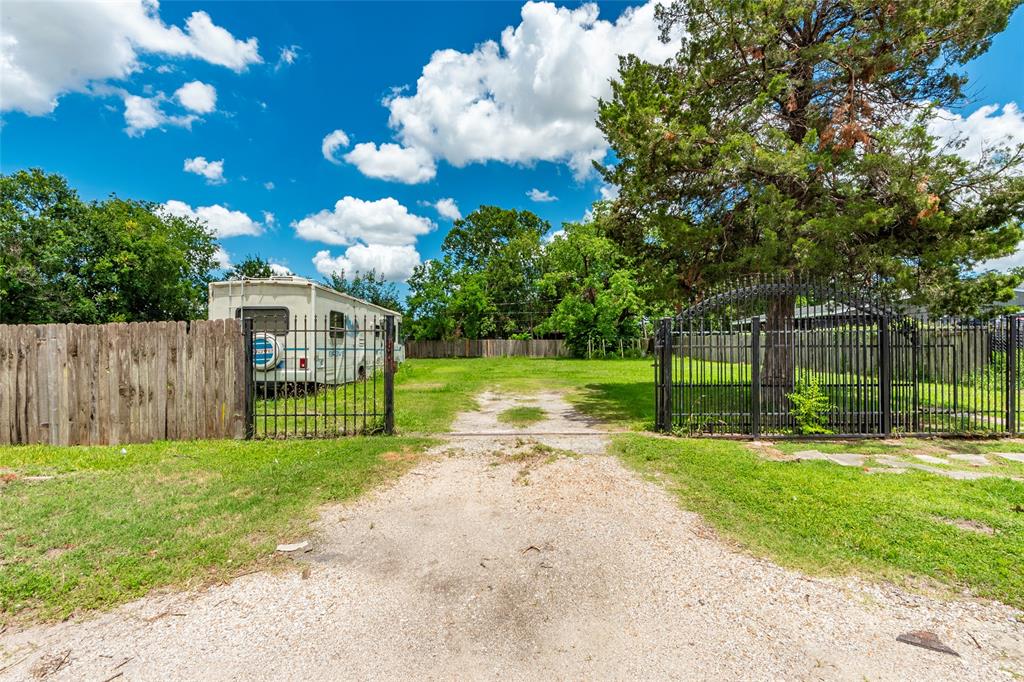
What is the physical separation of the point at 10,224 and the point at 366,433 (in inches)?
764

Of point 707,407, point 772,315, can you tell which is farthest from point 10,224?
point 772,315

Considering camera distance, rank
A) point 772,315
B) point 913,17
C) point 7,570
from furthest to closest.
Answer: point 772,315
point 913,17
point 7,570

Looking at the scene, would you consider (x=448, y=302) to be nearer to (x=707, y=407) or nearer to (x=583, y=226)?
(x=583, y=226)

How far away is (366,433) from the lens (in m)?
7.11

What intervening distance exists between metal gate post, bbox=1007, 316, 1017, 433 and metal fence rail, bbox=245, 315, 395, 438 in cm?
936

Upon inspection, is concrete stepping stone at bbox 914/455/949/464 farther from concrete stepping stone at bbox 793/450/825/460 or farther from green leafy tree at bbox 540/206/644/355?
green leafy tree at bbox 540/206/644/355

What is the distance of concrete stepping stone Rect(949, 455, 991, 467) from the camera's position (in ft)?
18.3

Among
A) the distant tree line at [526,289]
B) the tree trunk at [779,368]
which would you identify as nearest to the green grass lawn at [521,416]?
the tree trunk at [779,368]

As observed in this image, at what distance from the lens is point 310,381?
33.1 feet

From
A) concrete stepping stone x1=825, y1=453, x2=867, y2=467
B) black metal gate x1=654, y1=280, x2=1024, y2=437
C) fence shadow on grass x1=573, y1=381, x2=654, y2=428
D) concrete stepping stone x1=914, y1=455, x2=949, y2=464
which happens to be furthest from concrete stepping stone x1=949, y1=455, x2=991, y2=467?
fence shadow on grass x1=573, y1=381, x2=654, y2=428

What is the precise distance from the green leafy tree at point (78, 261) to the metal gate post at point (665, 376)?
2154 centimetres

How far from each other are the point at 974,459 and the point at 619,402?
6285 millimetres

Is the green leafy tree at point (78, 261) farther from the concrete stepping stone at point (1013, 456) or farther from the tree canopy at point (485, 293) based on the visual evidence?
the concrete stepping stone at point (1013, 456)

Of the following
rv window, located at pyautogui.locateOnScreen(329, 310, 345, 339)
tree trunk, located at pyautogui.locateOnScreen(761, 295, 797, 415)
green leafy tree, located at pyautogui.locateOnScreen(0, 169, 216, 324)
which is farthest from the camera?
green leafy tree, located at pyautogui.locateOnScreen(0, 169, 216, 324)
